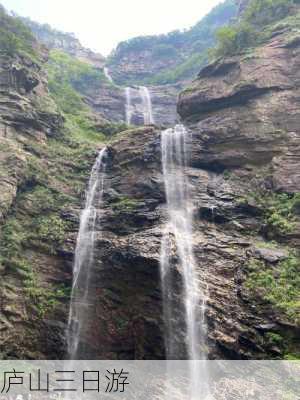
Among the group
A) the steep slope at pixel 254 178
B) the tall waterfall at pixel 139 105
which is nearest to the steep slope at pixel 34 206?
the steep slope at pixel 254 178

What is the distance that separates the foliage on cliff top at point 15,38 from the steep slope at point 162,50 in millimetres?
22948

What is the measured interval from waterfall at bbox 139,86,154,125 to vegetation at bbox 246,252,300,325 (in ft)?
86.2

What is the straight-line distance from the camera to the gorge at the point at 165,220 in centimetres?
1479

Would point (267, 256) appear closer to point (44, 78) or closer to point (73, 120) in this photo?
point (73, 120)

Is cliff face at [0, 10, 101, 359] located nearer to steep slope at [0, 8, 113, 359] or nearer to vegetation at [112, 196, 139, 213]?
steep slope at [0, 8, 113, 359]

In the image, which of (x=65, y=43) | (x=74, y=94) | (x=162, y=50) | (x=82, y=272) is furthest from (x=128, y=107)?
(x=65, y=43)

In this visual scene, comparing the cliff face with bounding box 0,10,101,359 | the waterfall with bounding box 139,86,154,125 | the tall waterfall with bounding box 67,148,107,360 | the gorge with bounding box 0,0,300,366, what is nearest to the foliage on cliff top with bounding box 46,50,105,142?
the gorge with bounding box 0,0,300,366

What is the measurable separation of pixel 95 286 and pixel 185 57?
161 ft

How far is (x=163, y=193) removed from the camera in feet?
63.8

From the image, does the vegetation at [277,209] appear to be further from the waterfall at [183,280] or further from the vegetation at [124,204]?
the vegetation at [124,204]

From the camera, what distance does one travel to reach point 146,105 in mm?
43844

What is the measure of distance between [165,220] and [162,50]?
49.3 m

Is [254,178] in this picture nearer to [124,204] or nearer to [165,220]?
[165,220]

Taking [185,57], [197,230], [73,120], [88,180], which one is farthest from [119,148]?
[185,57]
